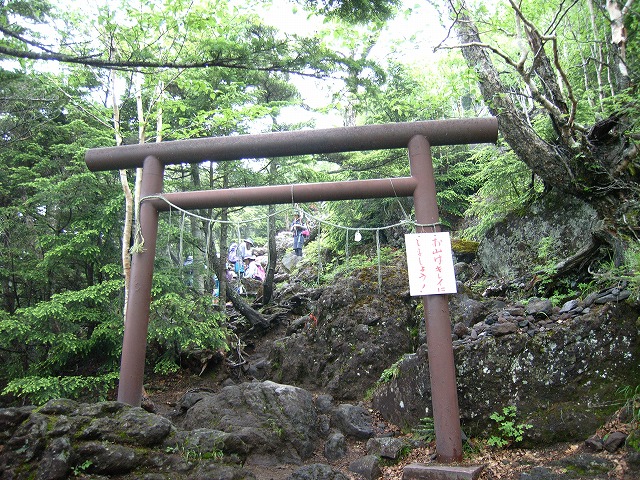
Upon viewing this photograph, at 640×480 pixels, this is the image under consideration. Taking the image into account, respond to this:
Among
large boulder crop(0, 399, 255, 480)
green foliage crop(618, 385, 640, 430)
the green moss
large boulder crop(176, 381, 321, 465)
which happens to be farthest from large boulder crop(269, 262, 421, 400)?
large boulder crop(0, 399, 255, 480)

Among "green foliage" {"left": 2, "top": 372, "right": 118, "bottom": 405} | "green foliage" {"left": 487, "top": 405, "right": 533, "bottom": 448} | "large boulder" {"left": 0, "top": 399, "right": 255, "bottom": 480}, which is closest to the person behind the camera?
"large boulder" {"left": 0, "top": 399, "right": 255, "bottom": 480}

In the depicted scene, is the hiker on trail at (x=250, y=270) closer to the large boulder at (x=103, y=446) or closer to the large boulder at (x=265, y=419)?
the large boulder at (x=265, y=419)

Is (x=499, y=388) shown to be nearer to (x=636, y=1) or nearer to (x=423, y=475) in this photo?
(x=423, y=475)

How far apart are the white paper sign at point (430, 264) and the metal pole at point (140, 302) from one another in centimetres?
337

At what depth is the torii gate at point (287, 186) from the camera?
206 inches

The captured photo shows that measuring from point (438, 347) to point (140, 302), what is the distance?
372cm

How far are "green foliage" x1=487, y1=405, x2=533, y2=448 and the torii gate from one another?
99 centimetres

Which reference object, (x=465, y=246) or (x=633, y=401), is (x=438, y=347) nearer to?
(x=633, y=401)

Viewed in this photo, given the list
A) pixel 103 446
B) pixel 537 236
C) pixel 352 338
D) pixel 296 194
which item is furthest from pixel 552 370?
pixel 103 446

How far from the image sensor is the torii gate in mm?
5242

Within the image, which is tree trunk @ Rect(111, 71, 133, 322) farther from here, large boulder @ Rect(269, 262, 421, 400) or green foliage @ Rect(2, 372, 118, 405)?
large boulder @ Rect(269, 262, 421, 400)

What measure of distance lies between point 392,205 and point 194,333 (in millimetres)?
6726

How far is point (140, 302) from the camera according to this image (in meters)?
5.42

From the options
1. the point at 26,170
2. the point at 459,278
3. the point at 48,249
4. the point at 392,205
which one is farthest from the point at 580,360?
the point at 26,170
